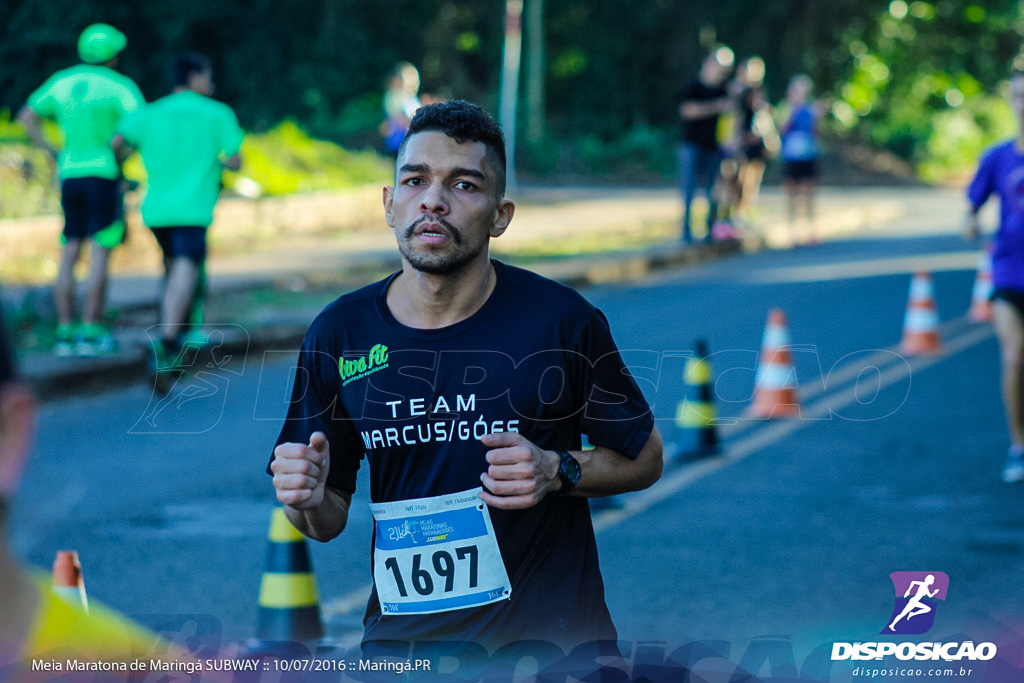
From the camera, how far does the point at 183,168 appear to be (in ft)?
34.5

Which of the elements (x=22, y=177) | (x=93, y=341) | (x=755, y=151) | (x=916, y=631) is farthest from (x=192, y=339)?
(x=755, y=151)

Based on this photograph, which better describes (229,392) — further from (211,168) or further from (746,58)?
(746,58)

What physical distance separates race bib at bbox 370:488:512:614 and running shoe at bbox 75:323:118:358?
7.65 metres

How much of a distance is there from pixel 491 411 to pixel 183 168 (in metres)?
7.63

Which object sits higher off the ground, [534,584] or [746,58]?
[746,58]

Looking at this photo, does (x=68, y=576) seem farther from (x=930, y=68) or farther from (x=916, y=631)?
(x=930, y=68)

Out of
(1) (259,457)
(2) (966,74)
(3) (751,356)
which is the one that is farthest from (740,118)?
(2) (966,74)

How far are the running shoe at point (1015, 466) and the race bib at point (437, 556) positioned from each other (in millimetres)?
5248

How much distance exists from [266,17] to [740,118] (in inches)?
306

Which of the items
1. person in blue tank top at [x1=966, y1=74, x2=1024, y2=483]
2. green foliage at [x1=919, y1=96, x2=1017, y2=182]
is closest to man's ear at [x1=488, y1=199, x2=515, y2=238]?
person in blue tank top at [x1=966, y1=74, x2=1024, y2=483]

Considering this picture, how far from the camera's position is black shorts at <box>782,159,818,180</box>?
20.9 m

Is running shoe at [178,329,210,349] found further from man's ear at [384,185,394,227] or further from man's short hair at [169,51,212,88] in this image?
man's ear at [384,185,394,227]

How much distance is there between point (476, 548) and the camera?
131 inches

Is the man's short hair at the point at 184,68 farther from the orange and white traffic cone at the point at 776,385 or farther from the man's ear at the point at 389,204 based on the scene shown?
the man's ear at the point at 389,204
